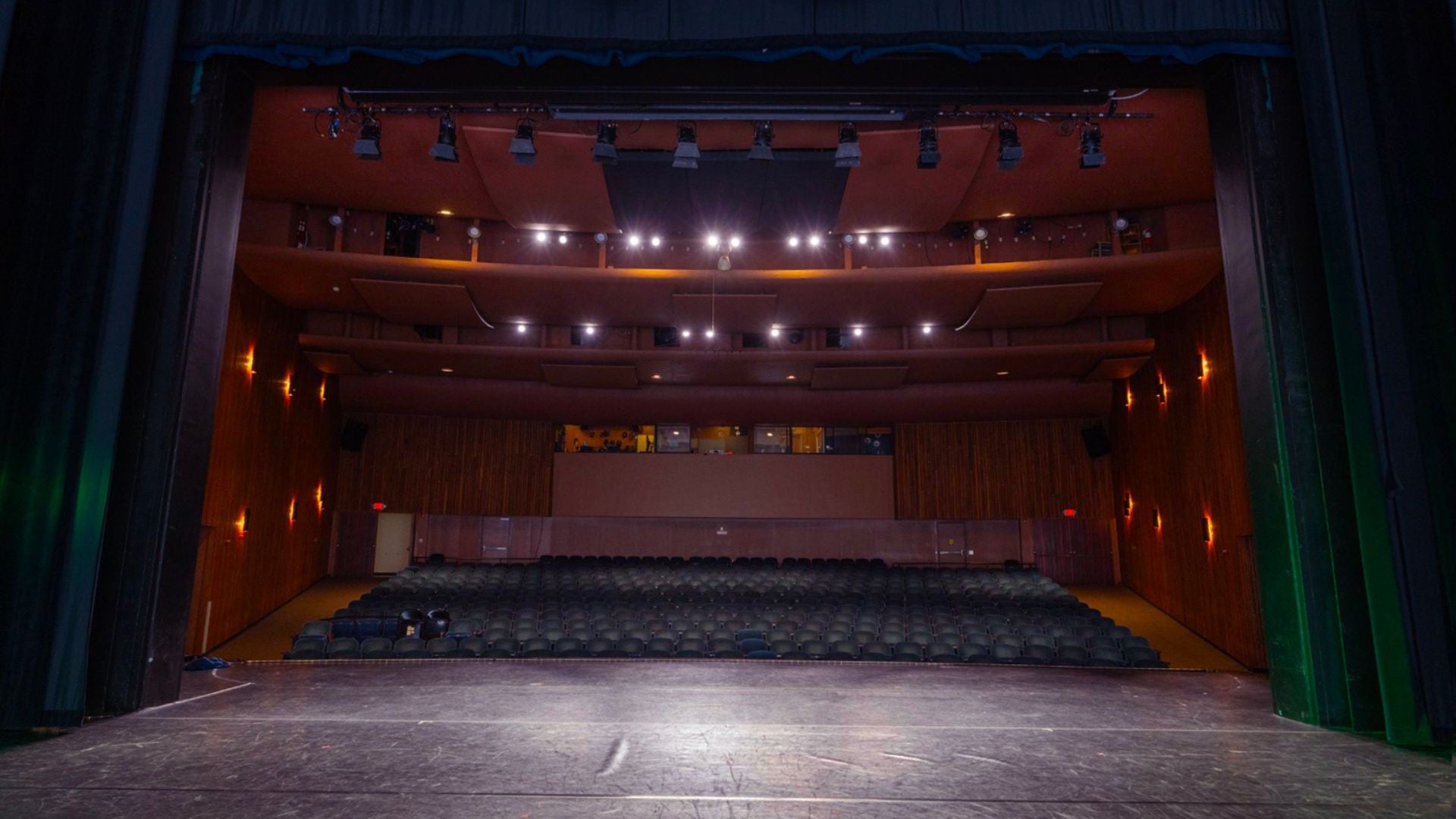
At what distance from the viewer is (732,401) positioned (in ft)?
51.6

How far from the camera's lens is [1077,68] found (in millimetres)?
5051

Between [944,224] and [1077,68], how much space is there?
5968 millimetres

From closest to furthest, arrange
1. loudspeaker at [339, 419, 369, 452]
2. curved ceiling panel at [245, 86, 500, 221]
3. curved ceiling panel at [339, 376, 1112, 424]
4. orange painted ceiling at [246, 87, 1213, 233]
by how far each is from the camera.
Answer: curved ceiling panel at [245, 86, 500, 221]
orange painted ceiling at [246, 87, 1213, 233]
curved ceiling panel at [339, 376, 1112, 424]
loudspeaker at [339, 419, 369, 452]

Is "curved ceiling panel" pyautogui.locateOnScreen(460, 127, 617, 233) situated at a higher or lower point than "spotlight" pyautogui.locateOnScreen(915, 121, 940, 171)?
higher

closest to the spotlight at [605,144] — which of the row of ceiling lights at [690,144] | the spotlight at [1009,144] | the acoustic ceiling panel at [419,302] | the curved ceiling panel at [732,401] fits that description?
the row of ceiling lights at [690,144]

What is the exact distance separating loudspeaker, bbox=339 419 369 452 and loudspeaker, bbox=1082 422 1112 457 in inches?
635

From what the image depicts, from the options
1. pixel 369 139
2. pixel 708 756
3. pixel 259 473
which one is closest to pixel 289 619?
pixel 259 473

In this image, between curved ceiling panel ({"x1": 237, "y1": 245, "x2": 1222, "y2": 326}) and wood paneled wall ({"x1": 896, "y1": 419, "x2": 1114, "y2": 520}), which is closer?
curved ceiling panel ({"x1": 237, "y1": 245, "x2": 1222, "y2": 326})

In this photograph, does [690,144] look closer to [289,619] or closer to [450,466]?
[289,619]

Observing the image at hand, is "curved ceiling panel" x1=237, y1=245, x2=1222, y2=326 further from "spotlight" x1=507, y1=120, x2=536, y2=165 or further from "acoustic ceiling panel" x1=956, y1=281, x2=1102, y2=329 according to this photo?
"spotlight" x1=507, y1=120, x2=536, y2=165

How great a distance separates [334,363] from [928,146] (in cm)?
1197

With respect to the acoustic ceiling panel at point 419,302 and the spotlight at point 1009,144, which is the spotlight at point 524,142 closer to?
the spotlight at point 1009,144

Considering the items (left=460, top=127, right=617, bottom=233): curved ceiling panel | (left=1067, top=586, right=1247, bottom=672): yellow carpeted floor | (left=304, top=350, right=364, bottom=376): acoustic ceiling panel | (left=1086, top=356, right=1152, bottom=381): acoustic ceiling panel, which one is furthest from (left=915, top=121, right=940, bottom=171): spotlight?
(left=304, top=350, right=364, bottom=376): acoustic ceiling panel

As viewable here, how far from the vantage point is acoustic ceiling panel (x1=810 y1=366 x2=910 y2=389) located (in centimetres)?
1418
